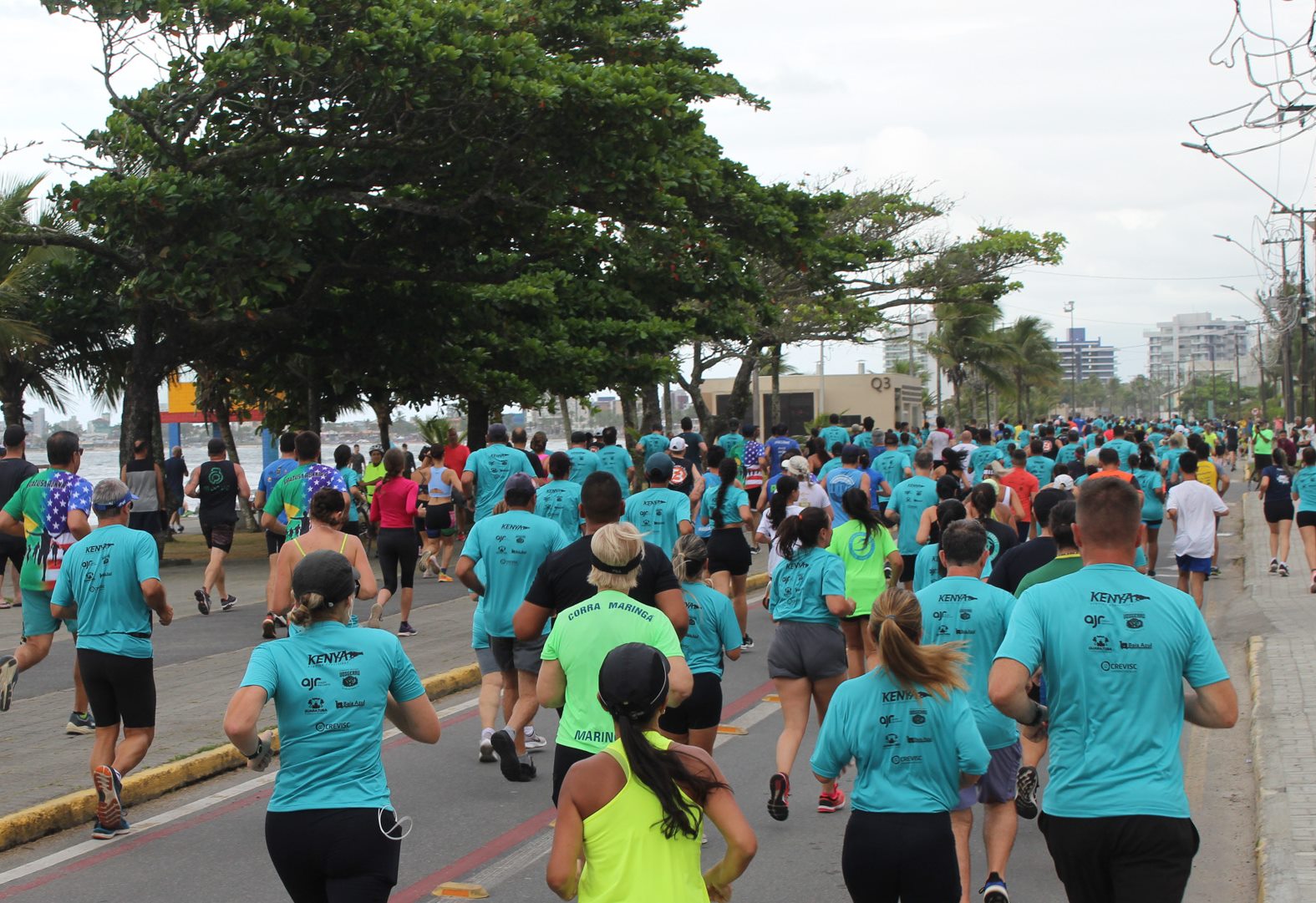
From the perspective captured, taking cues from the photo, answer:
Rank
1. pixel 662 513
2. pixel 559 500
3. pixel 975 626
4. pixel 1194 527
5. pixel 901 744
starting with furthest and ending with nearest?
pixel 1194 527
pixel 559 500
pixel 662 513
pixel 975 626
pixel 901 744

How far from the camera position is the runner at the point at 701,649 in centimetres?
644

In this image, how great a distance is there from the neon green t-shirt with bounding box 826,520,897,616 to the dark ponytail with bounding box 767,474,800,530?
1.41ft

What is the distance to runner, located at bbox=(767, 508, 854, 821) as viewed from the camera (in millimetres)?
7207

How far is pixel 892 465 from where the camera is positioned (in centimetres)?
1535

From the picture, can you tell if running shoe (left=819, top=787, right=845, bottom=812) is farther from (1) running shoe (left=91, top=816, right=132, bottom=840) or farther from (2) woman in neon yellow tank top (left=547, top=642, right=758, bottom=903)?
(2) woman in neon yellow tank top (left=547, top=642, right=758, bottom=903)

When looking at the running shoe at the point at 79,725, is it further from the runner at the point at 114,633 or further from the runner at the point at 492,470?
the runner at the point at 492,470

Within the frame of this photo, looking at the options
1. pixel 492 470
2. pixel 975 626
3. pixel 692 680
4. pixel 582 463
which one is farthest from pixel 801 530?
pixel 582 463

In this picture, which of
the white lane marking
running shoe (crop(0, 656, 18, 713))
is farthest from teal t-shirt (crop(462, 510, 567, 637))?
running shoe (crop(0, 656, 18, 713))

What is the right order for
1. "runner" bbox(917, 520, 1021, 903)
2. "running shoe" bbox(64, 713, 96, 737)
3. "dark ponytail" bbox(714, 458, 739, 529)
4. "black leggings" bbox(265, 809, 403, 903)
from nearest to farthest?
"black leggings" bbox(265, 809, 403, 903), "runner" bbox(917, 520, 1021, 903), "running shoe" bbox(64, 713, 96, 737), "dark ponytail" bbox(714, 458, 739, 529)

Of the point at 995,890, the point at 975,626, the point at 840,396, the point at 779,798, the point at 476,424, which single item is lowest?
the point at 995,890

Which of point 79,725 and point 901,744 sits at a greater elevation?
point 901,744

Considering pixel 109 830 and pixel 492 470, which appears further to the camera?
pixel 492 470

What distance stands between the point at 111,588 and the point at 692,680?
340 centimetres

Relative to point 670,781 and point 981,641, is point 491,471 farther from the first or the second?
point 670,781
